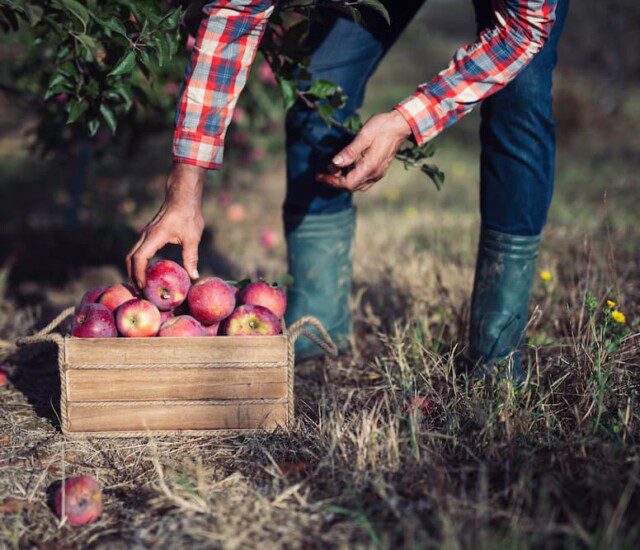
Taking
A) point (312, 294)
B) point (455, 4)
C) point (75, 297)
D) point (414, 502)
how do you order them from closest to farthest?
point (414, 502), point (312, 294), point (75, 297), point (455, 4)

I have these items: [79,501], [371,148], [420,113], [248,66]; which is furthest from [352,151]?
[79,501]

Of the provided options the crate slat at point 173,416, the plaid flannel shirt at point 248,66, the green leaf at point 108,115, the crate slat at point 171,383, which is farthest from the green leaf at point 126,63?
the crate slat at point 173,416

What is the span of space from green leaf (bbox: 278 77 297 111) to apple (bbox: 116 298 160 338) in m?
0.77

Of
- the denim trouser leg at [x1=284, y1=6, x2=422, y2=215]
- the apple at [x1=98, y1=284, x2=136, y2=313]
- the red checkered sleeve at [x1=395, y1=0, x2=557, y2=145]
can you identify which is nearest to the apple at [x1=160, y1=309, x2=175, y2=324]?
the apple at [x1=98, y1=284, x2=136, y2=313]

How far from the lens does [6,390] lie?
230cm

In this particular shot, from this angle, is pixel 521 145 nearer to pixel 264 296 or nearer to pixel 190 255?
pixel 264 296

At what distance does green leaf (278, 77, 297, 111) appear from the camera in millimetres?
2154

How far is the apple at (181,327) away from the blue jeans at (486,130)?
743 mm

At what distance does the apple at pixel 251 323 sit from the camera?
2025mm

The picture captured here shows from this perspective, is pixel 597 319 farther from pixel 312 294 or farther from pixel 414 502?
pixel 414 502

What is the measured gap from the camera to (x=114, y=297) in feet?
6.73

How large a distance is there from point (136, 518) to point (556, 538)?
930 mm

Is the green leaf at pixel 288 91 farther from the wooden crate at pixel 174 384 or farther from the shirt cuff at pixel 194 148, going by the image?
the wooden crate at pixel 174 384

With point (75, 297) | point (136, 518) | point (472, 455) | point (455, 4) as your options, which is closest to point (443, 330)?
point (472, 455)
